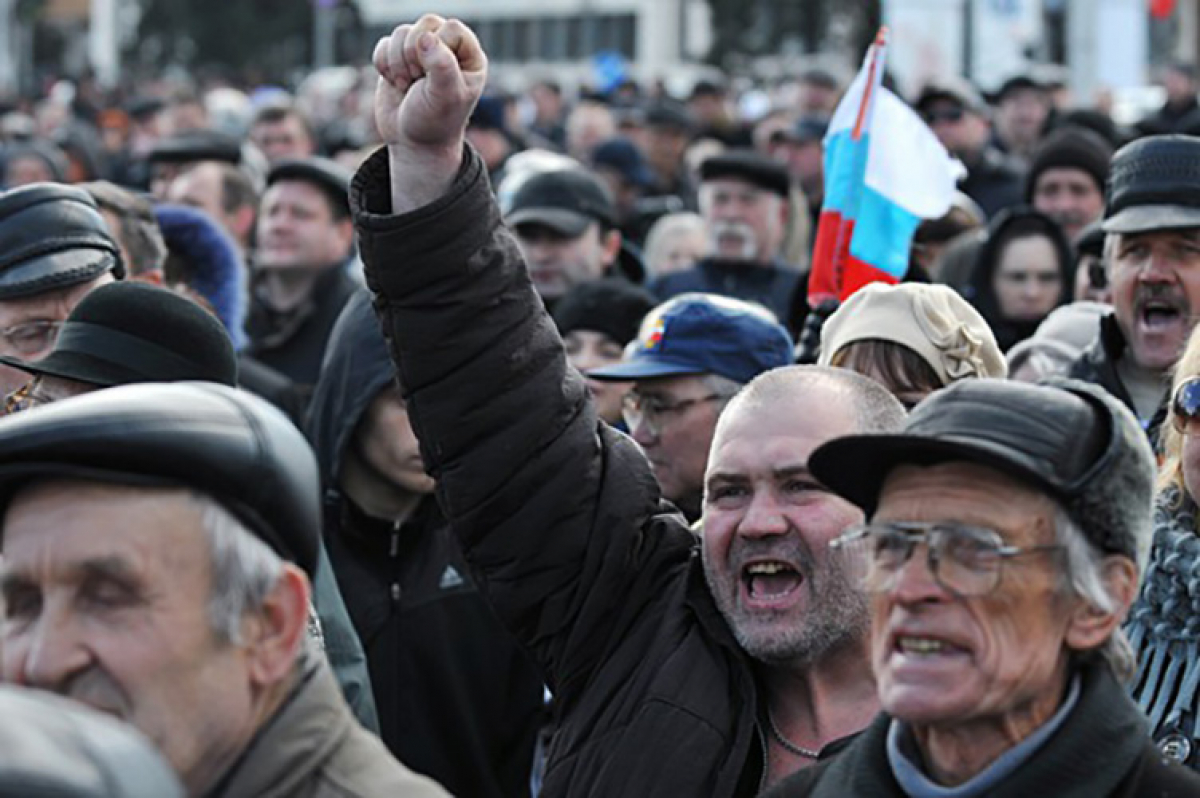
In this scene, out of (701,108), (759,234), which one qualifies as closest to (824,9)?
(701,108)

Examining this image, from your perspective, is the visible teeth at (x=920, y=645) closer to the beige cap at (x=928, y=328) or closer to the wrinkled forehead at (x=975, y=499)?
the wrinkled forehead at (x=975, y=499)

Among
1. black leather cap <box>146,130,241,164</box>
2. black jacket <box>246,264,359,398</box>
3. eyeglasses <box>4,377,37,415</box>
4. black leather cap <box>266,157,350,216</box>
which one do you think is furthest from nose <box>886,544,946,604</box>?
black leather cap <box>146,130,241,164</box>

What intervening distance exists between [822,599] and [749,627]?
0.15 meters

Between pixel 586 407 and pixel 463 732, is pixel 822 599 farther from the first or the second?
pixel 463 732

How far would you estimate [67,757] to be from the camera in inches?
70.3

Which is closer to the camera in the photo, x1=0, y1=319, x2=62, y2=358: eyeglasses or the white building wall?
x1=0, y1=319, x2=62, y2=358: eyeglasses

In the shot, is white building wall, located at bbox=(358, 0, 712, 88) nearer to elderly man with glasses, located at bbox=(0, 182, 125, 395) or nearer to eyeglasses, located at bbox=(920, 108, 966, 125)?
eyeglasses, located at bbox=(920, 108, 966, 125)

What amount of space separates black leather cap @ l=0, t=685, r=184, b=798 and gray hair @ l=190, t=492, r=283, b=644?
0.92m

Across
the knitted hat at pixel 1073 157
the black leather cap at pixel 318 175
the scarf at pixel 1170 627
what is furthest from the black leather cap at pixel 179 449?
the knitted hat at pixel 1073 157

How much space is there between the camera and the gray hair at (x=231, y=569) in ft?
9.36

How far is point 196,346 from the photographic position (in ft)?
14.8

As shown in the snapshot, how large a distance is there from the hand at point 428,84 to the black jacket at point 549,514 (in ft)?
0.32

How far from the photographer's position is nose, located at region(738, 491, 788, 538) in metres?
4.18

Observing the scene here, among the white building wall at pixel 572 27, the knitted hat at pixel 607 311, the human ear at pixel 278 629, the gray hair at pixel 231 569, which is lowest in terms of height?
the white building wall at pixel 572 27
